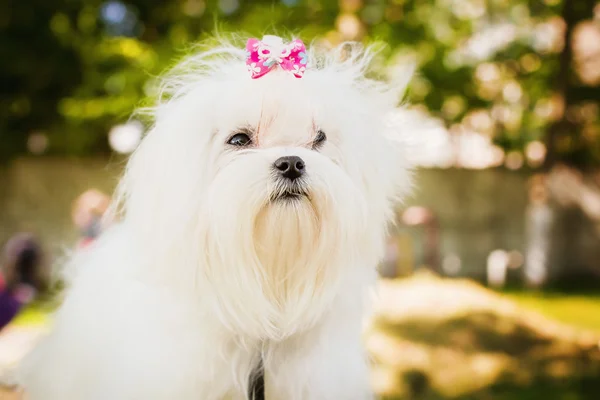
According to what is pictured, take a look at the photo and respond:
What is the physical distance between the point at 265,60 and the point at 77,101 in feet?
21.7

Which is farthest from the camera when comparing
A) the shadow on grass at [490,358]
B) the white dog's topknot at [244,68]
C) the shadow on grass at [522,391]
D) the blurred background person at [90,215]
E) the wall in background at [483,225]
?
the wall in background at [483,225]

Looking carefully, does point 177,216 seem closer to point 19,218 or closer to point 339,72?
point 339,72

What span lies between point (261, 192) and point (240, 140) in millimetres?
257

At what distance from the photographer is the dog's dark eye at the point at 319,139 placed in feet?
6.22

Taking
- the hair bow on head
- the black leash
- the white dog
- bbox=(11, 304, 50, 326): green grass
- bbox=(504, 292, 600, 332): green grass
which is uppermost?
the hair bow on head

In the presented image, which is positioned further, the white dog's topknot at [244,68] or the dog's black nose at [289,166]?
the white dog's topknot at [244,68]

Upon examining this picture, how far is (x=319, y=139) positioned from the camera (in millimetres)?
1906

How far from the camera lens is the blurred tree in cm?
729

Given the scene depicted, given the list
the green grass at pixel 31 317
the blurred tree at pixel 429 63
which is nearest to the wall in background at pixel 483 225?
the blurred tree at pixel 429 63

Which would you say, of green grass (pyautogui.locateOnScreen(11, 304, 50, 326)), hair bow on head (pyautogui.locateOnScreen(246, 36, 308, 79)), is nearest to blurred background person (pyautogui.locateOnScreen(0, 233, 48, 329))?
green grass (pyautogui.locateOnScreen(11, 304, 50, 326))

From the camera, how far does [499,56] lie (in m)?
8.11

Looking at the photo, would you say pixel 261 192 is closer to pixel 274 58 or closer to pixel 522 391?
pixel 274 58

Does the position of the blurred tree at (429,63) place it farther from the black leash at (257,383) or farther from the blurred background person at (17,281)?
the black leash at (257,383)

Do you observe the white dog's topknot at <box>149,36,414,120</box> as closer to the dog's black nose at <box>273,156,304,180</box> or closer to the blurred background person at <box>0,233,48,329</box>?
the dog's black nose at <box>273,156,304,180</box>
